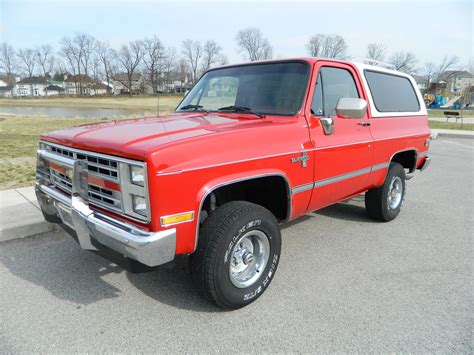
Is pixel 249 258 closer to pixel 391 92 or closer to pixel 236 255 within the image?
pixel 236 255

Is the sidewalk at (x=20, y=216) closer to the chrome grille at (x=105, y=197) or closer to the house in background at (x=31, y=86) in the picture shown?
the chrome grille at (x=105, y=197)

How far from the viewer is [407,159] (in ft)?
17.7

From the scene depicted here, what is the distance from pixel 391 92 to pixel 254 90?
2166mm

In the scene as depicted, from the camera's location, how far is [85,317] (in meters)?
2.81

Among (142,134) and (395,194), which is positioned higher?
(142,134)

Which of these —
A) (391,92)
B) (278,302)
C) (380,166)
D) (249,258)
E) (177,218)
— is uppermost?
(391,92)

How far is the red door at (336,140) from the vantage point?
137 inches

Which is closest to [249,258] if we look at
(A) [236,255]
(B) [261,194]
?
(A) [236,255]

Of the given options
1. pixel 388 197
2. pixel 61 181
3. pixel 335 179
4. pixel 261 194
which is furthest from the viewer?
pixel 388 197

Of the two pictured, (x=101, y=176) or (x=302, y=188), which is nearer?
(x=101, y=176)

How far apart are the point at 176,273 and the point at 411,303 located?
2113 mm

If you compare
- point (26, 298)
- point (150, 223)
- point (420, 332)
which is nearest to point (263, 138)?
point (150, 223)

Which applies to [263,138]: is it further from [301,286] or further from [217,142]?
[301,286]

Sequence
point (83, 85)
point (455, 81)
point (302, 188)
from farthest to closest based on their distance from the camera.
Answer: point (83, 85) < point (455, 81) < point (302, 188)
